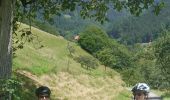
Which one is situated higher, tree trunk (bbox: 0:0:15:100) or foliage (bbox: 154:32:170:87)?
tree trunk (bbox: 0:0:15:100)

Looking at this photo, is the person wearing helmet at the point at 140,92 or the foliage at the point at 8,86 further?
the foliage at the point at 8,86

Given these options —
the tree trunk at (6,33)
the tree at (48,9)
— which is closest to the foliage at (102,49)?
the tree at (48,9)

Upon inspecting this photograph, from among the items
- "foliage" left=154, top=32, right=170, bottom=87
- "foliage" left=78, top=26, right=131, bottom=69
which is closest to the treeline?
"foliage" left=78, top=26, right=131, bottom=69

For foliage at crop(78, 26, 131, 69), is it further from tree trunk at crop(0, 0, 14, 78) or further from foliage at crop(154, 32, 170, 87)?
tree trunk at crop(0, 0, 14, 78)

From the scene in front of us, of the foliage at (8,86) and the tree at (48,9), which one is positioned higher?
the tree at (48,9)

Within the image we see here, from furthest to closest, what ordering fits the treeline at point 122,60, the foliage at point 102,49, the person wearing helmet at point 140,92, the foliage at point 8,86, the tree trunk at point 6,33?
the foliage at point 102,49, the treeline at point 122,60, the tree trunk at point 6,33, the foliage at point 8,86, the person wearing helmet at point 140,92

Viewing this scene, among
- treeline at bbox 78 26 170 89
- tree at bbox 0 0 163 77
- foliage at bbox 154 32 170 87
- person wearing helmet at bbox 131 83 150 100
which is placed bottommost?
treeline at bbox 78 26 170 89

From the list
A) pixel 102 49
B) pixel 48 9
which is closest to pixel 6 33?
pixel 48 9

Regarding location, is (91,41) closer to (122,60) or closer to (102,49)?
(102,49)

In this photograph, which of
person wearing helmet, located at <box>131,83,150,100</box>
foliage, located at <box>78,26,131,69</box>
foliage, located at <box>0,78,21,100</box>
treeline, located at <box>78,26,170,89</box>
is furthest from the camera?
foliage, located at <box>78,26,131,69</box>

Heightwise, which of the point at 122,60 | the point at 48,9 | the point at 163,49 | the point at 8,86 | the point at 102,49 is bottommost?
the point at 122,60

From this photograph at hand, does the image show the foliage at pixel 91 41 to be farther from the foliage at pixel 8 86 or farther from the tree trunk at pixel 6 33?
the foliage at pixel 8 86

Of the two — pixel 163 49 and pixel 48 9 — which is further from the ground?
pixel 48 9

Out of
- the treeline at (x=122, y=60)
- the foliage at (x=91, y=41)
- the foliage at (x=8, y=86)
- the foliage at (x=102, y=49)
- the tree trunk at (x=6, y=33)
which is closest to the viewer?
the foliage at (x=8, y=86)
